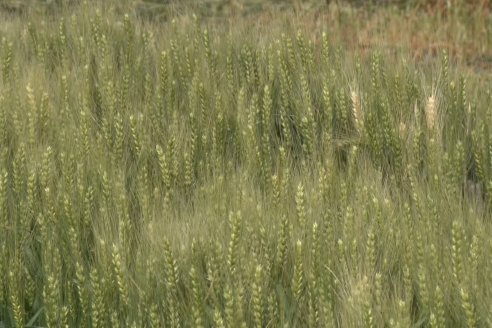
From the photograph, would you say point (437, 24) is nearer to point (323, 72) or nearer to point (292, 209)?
point (323, 72)

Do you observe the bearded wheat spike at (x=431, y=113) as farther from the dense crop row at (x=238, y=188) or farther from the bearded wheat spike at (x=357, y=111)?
the bearded wheat spike at (x=357, y=111)

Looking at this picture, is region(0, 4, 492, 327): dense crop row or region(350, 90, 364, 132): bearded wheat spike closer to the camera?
region(0, 4, 492, 327): dense crop row

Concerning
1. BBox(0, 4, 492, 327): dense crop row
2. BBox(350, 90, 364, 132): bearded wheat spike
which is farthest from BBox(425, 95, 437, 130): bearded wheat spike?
BBox(350, 90, 364, 132): bearded wheat spike

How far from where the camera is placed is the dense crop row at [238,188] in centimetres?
230

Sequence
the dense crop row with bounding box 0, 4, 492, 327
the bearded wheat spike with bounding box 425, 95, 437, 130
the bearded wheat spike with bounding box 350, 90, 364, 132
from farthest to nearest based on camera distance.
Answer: the bearded wheat spike with bounding box 350, 90, 364, 132 → the bearded wheat spike with bounding box 425, 95, 437, 130 → the dense crop row with bounding box 0, 4, 492, 327

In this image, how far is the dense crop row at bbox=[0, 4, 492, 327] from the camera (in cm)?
230

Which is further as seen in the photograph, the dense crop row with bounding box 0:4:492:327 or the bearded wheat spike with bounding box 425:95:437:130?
the bearded wheat spike with bounding box 425:95:437:130

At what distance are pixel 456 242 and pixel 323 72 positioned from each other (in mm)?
1737

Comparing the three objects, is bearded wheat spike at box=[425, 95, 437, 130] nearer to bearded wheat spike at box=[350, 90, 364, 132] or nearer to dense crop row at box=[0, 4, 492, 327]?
Result: dense crop row at box=[0, 4, 492, 327]

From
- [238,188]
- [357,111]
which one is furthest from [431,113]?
[238,188]

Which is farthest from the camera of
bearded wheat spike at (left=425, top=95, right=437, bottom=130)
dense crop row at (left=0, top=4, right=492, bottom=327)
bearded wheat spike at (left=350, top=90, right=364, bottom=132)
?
bearded wheat spike at (left=350, top=90, right=364, bottom=132)

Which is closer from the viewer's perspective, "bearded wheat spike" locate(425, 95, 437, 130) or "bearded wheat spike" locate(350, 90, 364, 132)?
"bearded wheat spike" locate(425, 95, 437, 130)

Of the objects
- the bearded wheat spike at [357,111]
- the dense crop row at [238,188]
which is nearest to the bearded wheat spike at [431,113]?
the dense crop row at [238,188]

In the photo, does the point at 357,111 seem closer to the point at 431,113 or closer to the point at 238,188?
the point at 431,113
